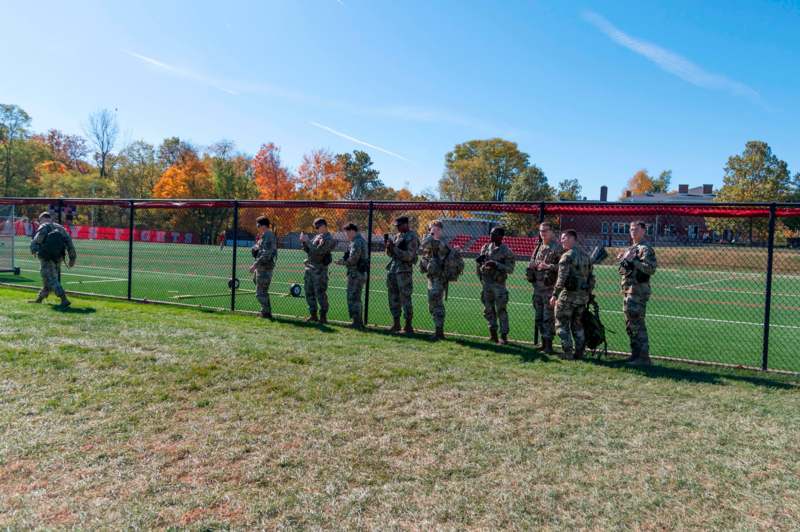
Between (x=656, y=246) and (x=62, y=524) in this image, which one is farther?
(x=656, y=246)

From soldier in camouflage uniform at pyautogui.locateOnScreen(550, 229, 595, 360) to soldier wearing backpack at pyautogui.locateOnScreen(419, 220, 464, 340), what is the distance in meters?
1.78

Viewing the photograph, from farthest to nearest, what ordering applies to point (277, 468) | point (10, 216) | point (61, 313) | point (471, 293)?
1. point (10, 216)
2. point (471, 293)
3. point (61, 313)
4. point (277, 468)

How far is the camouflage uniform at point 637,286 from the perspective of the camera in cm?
770

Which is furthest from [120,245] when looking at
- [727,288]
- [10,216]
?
[727,288]

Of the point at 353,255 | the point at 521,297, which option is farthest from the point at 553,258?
the point at 521,297

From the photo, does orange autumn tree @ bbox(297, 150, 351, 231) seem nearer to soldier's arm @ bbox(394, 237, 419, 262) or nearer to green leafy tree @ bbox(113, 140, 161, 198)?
green leafy tree @ bbox(113, 140, 161, 198)

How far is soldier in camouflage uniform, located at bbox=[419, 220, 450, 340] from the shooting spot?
9367 mm

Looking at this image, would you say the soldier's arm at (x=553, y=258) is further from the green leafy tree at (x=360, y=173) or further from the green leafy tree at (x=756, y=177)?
the green leafy tree at (x=360, y=173)

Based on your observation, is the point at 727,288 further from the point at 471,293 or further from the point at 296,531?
the point at 296,531

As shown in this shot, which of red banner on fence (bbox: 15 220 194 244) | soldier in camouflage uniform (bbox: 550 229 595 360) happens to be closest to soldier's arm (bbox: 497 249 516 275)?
soldier in camouflage uniform (bbox: 550 229 595 360)

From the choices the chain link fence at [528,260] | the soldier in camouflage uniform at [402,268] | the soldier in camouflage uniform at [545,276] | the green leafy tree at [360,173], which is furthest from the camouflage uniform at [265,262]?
the green leafy tree at [360,173]

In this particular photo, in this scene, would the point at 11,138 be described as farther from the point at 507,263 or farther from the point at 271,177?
the point at 507,263

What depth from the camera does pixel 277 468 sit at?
4270mm

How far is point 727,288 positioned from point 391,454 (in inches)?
768
